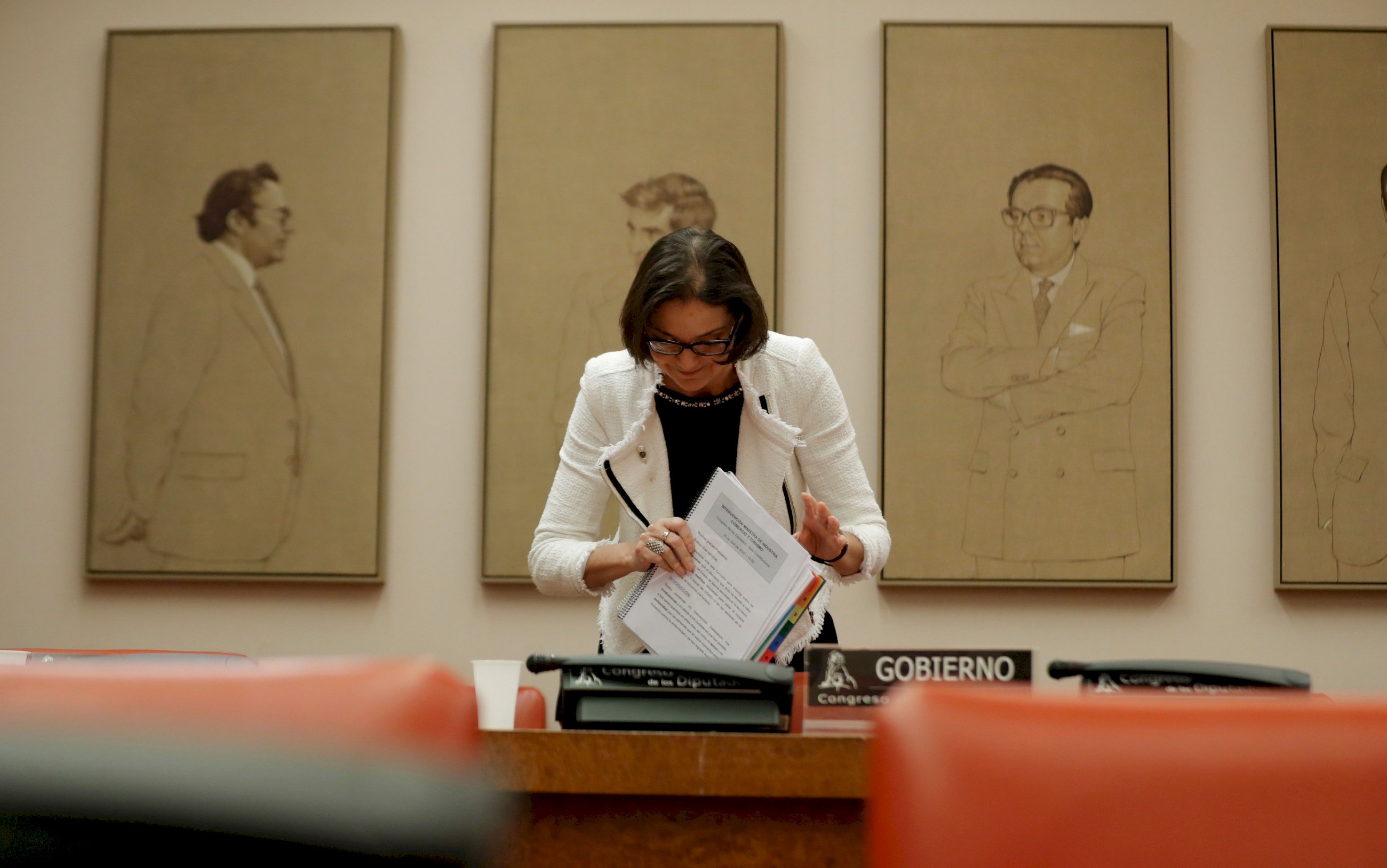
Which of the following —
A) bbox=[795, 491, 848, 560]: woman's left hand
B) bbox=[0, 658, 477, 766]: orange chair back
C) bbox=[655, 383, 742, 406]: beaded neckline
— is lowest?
bbox=[0, 658, 477, 766]: orange chair back

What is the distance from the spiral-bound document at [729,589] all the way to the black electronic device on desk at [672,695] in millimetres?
449

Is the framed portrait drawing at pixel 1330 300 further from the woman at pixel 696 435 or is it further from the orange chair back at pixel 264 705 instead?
the orange chair back at pixel 264 705

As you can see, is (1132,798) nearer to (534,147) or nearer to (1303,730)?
(1303,730)

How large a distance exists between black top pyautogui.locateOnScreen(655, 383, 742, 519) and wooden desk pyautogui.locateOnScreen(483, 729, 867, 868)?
1045mm

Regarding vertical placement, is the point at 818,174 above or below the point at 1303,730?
above

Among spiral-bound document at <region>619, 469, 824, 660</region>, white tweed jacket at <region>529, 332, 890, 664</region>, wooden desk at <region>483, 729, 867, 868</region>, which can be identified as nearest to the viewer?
wooden desk at <region>483, 729, 867, 868</region>

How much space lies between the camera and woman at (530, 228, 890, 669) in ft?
6.23

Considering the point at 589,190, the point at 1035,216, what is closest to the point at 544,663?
the point at 589,190

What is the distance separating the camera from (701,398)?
210cm

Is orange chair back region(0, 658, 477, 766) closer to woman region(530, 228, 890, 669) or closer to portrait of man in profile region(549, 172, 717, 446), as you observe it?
woman region(530, 228, 890, 669)

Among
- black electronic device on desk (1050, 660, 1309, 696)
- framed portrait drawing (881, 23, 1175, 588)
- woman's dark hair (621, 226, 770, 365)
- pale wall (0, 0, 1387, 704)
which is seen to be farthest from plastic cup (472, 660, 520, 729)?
framed portrait drawing (881, 23, 1175, 588)

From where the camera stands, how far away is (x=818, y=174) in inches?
135

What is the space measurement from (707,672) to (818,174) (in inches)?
98.7

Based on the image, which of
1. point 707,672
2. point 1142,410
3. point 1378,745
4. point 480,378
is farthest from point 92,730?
point 1142,410
